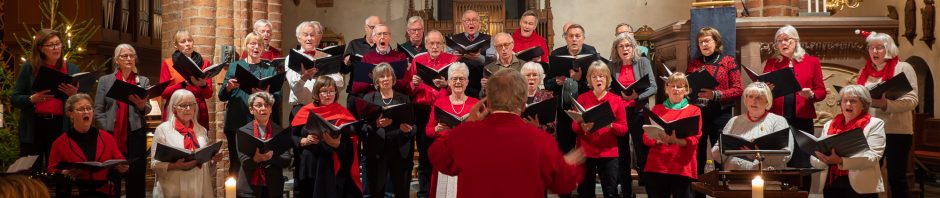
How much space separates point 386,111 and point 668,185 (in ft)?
5.39

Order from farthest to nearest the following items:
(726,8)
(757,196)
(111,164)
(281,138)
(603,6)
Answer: (603,6)
(726,8)
(281,138)
(111,164)
(757,196)

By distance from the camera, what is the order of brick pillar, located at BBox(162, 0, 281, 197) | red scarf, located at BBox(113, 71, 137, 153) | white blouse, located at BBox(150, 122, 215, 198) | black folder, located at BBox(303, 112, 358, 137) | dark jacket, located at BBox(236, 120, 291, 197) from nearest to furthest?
1. white blouse, located at BBox(150, 122, 215, 198)
2. black folder, located at BBox(303, 112, 358, 137)
3. dark jacket, located at BBox(236, 120, 291, 197)
4. red scarf, located at BBox(113, 71, 137, 153)
5. brick pillar, located at BBox(162, 0, 281, 197)

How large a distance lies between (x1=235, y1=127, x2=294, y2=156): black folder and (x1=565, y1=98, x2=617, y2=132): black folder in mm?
1628

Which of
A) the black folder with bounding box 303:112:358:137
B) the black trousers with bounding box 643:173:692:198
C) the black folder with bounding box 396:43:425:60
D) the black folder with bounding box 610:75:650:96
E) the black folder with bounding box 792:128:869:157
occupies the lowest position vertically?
the black trousers with bounding box 643:173:692:198

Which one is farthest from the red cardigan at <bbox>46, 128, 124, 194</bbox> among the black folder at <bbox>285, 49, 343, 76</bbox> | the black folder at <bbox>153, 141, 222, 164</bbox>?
the black folder at <bbox>285, 49, 343, 76</bbox>

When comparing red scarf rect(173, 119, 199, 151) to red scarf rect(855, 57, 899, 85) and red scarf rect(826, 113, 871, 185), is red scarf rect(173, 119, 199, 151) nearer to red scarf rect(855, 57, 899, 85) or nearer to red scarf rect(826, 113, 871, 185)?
red scarf rect(826, 113, 871, 185)

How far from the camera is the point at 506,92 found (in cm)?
390

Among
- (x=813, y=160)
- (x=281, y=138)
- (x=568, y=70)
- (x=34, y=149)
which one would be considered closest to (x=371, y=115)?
(x=281, y=138)

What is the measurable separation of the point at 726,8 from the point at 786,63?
71cm

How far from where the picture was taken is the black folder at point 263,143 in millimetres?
6121

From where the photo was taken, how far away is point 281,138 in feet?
20.1

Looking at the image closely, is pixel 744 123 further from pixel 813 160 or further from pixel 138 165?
pixel 138 165

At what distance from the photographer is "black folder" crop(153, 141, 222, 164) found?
563 centimetres

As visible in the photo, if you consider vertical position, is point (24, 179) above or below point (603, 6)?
below
